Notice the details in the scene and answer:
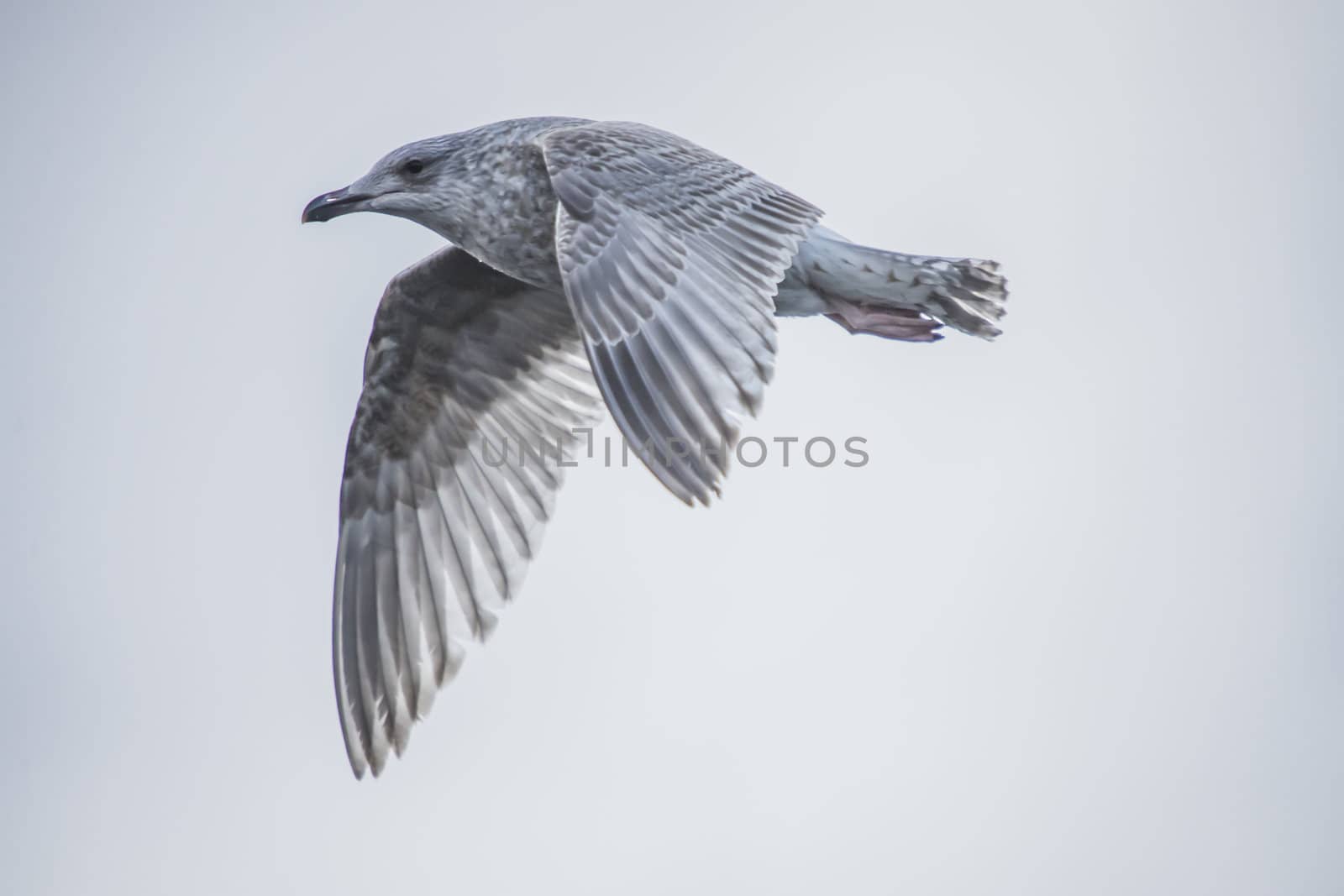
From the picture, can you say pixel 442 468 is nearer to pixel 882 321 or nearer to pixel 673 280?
pixel 882 321

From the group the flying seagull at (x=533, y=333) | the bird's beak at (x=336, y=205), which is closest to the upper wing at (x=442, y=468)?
the flying seagull at (x=533, y=333)

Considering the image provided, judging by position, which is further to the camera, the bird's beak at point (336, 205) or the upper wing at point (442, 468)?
the upper wing at point (442, 468)

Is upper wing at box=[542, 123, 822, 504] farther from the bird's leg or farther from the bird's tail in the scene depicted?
the bird's leg

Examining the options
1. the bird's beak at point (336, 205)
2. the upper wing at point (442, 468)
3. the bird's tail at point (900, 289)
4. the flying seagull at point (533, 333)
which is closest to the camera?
the flying seagull at point (533, 333)

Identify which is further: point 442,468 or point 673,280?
point 442,468

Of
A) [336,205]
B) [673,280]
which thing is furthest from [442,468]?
[673,280]

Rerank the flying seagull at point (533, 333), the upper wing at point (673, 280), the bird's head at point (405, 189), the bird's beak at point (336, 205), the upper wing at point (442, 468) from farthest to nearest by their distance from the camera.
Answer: the upper wing at point (442, 468)
the bird's beak at point (336, 205)
the bird's head at point (405, 189)
the flying seagull at point (533, 333)
the upper wing at point (673, 280)

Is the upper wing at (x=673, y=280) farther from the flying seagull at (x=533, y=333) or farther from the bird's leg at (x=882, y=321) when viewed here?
the bird's leg at (x=882, y=321)
